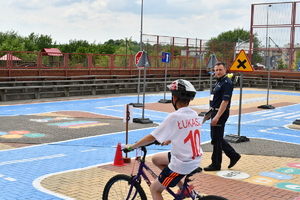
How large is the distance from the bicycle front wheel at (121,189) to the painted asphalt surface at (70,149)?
1727mm

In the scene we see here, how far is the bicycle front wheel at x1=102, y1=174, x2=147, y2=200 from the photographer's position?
4.93 metres

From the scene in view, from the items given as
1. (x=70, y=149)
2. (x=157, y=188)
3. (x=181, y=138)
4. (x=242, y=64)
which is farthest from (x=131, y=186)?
(x=242, y=64)

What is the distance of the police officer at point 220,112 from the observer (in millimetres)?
8414

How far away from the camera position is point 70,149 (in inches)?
420

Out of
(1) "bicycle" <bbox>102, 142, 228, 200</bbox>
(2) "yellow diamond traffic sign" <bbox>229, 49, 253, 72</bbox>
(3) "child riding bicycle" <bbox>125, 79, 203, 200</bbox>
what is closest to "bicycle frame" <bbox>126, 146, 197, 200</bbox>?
(1) "bicycle" <bbox>102, 142, 228, 200</bbox>

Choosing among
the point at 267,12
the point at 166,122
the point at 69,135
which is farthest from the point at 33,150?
the point at 267,12

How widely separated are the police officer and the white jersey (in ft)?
12.8

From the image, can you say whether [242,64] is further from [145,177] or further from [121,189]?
[145,177]

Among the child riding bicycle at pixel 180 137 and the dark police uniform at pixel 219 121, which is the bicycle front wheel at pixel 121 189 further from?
the dark police uniform at pixel 219 121

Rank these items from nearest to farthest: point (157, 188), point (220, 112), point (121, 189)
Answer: point (157, 188), point (121, 189), point (220, 112)

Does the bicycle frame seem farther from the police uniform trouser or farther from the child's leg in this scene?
the police uniform trouser

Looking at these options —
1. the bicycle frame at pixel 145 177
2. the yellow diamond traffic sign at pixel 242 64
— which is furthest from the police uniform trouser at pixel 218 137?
the bicycle frame at pixel 145 177

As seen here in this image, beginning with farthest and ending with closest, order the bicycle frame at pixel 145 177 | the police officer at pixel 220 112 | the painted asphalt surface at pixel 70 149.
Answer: the police officer at pixel 220 112
the painted asphalt surface at pixel 70 149
the bicycle frame at pixel 145 177

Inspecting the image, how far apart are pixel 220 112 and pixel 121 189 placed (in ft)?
12.1
